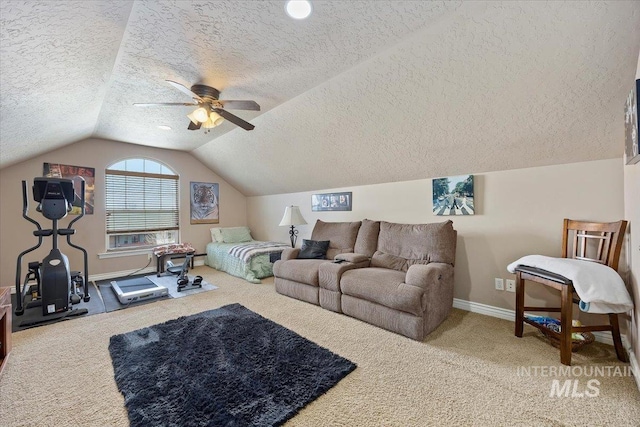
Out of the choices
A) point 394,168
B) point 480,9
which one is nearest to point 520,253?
point 394,168

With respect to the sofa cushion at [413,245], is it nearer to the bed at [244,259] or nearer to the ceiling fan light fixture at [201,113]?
the bed at [244,259]

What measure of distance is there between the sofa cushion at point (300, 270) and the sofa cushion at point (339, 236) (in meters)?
0.41

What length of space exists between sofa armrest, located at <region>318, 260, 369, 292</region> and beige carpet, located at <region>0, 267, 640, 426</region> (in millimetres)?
375

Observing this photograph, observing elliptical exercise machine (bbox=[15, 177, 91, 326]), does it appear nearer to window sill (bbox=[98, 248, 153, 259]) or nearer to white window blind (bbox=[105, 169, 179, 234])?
window sill (bbox=[98, 248, 153, 259])

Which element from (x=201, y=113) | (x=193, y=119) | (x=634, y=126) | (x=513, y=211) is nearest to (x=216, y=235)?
(x=193, y=119)

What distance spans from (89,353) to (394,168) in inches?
146

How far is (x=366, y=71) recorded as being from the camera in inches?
92.2

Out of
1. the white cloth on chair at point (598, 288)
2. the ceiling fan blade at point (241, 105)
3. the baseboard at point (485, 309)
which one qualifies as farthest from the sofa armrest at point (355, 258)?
the ceiling fan blade at point (241, 105)

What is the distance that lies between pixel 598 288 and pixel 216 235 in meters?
5.89

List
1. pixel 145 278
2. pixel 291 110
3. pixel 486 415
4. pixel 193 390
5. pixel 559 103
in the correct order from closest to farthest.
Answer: pixel 486 415 → pixel 193 390 → pixel 559 103 → pixel 291 110 → pixel 145 278

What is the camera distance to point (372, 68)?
7.53 ft

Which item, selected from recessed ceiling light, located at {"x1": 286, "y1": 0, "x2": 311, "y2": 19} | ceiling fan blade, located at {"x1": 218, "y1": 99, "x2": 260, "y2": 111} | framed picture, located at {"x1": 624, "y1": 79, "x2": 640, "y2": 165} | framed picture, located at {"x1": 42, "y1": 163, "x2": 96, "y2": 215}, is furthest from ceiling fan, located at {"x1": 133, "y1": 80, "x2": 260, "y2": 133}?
A: framed picture, located at {"x1": 42, "y1": 163, "x2": 96, "y2": 215}

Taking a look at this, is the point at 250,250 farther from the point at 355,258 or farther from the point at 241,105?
the point at 241,105

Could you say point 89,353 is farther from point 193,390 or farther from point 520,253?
point 520,253
